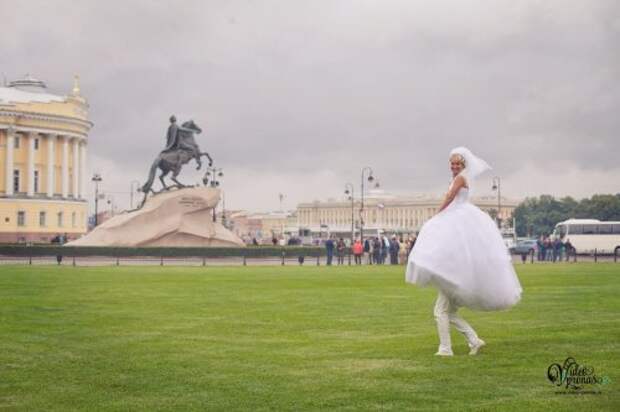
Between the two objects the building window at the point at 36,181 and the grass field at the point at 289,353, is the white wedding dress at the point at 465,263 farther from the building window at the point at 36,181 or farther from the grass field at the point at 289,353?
the building window at the point at 36,181

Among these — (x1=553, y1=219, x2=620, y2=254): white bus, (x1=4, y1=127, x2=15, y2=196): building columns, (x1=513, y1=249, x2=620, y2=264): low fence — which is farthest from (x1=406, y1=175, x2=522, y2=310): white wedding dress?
(x1=4, y1=127, x2=15, y2=196): building columns

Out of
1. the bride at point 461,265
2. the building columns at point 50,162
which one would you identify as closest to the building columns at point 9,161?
the building columns at point 50,162

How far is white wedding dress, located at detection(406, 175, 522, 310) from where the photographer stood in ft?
39.8

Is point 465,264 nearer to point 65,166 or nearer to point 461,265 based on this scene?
point 461,265

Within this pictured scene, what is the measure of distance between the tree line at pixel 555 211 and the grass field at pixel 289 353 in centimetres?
12711

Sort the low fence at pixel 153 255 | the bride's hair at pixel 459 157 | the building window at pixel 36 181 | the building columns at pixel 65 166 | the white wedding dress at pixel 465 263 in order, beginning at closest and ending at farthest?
the white wedding dress at pixel 465 263 < the bride's hair at pixel 459 157 < the low fence at pixel 153 255 < the building window at pixel 36 181 < the building columns at pixel 65 166

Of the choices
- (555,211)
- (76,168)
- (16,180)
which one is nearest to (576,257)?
(16,180)

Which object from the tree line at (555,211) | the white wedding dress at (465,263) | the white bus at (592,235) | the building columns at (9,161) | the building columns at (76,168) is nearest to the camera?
the white wedding dress at (465,263)

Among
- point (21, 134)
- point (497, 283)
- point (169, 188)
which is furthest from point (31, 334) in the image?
point (21, 134)

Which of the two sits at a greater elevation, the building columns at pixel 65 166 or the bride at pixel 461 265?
the building columns at pixel 65 166

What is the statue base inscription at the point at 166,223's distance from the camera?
5712 centimetres

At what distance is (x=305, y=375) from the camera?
11.1 meters

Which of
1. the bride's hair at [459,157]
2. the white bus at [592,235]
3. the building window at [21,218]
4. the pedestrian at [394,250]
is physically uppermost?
the building window at [21,218]

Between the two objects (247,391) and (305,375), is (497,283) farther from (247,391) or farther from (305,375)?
(247,391)
